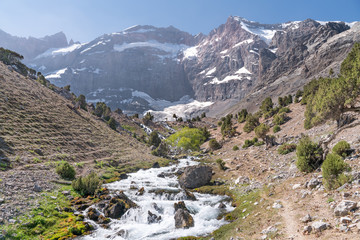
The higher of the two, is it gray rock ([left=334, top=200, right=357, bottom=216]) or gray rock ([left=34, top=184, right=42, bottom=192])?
gray rock ([left=34, top=184, right=42, bottom=192])

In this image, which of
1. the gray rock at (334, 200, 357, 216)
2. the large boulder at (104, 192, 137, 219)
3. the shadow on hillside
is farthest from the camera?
the shadow on hillside

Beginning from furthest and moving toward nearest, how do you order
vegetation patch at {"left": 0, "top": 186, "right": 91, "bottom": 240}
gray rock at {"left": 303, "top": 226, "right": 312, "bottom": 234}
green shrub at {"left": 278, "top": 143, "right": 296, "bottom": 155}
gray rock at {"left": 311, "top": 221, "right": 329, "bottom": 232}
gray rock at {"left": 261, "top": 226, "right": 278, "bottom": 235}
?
green shrub at {"left": 278, "top": 143, "right": 296, "bottom": 155} → vegetation patch at {"left": 0, "top": 186, "right": 91, "bottom": 240} → gray rock at {"left": 261, "top": 226, "right": 278, "bottom": 235} → gray rock at {"left": 303, "top": 226, "right": 312, "bottom": 234} → gray rock at {"left": 311, "top": 221, "right": 329, "bottom": 232}

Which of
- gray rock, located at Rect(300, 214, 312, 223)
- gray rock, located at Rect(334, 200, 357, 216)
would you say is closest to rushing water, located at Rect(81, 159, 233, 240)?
gray rock, located at Rect(300, 214, 312, 223)

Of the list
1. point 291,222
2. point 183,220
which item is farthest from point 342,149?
point 183,220

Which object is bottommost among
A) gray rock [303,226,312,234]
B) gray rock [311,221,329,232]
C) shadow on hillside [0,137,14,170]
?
gray rock [303,226,312,234]

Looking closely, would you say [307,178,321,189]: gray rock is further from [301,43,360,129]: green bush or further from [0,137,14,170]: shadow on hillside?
[0,137,14,170]: shadow on hillside

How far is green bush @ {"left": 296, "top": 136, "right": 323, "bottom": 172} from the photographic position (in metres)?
22.1

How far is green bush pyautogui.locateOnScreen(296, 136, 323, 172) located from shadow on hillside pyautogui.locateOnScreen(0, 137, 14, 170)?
122 ft

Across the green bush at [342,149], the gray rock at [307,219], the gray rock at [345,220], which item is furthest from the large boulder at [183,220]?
the green bush at [342,149]

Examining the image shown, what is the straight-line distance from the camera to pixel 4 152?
1243 inches

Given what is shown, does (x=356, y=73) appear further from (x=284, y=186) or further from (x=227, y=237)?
(x=227, y=237)

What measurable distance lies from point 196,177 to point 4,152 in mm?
30093

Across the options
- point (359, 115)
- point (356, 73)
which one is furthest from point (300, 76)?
point (356, 73)

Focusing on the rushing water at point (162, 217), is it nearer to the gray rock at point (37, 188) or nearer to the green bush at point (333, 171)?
the gray rock at point (37, 188)
